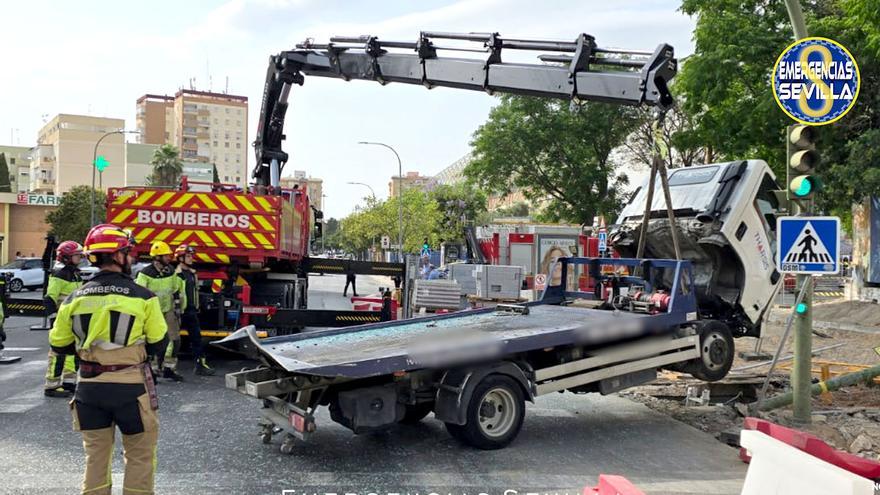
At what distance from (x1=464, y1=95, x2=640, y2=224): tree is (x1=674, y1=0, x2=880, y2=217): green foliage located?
15513 millimetres

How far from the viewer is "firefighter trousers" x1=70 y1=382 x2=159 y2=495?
14.0 ft

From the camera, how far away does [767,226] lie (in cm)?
967

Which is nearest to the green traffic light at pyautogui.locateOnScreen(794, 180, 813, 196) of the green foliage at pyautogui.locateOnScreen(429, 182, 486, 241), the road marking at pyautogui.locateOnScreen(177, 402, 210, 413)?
the road marking at pyautogui.locateOnScreen(177, 402, 210, 413)

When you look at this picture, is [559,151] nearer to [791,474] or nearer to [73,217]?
[73,217]

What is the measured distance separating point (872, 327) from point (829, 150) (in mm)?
4486

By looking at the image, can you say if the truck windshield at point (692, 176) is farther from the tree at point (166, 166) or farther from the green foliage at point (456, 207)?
the tree at point (166, 166)

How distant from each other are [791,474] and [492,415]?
3.55m

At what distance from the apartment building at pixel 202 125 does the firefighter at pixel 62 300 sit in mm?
123752

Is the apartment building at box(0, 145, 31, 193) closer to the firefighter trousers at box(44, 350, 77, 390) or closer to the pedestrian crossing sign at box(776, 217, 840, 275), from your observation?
the firefighter trousers at box(44, 350, 77, 390)

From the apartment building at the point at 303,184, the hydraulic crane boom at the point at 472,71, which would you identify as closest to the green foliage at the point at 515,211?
the apartment building at the point at 303,184

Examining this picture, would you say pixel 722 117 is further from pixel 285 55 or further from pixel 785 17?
pixel 285 55

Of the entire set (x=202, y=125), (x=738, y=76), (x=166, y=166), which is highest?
(x=202, y=125)

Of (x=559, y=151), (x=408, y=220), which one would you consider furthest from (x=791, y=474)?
(x=408, y=220)

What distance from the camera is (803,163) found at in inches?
291
